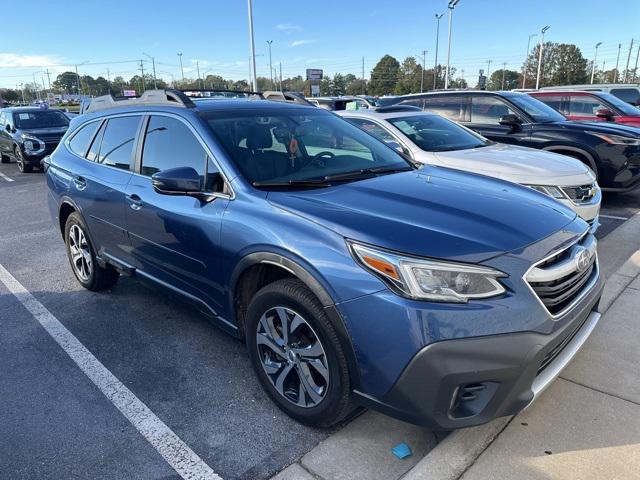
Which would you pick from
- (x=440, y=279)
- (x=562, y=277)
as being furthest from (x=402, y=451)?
(x=562, y=277)

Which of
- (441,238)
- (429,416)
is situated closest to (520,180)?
(441,238)

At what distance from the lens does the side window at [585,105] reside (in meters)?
10.5

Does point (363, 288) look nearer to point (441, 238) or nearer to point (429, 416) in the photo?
point (441, 238)

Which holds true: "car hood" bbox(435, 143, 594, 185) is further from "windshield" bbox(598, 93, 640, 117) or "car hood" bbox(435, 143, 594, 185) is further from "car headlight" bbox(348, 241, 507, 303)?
"windshield" bbox(598, 93, 640, 117)

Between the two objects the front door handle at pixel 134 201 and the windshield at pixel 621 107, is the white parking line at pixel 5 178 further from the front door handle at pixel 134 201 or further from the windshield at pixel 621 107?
the windshield at pixel 621 107

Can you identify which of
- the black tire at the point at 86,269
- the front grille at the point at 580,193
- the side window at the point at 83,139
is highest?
the side window at the point at 83,139

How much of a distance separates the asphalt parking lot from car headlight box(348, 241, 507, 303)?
1.09 m

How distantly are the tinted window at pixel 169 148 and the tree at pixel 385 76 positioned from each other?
334 feet

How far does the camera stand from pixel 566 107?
10.7 meters

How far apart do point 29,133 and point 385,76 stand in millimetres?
98257

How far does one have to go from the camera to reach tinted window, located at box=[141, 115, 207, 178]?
124 inches

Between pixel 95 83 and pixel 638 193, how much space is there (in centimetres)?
12613

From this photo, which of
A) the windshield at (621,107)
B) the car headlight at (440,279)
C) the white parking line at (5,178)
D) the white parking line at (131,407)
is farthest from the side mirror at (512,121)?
the white parking line at (5,178)

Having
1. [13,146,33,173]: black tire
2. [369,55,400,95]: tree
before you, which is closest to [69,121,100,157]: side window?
[13,146,33,173]: black tire
